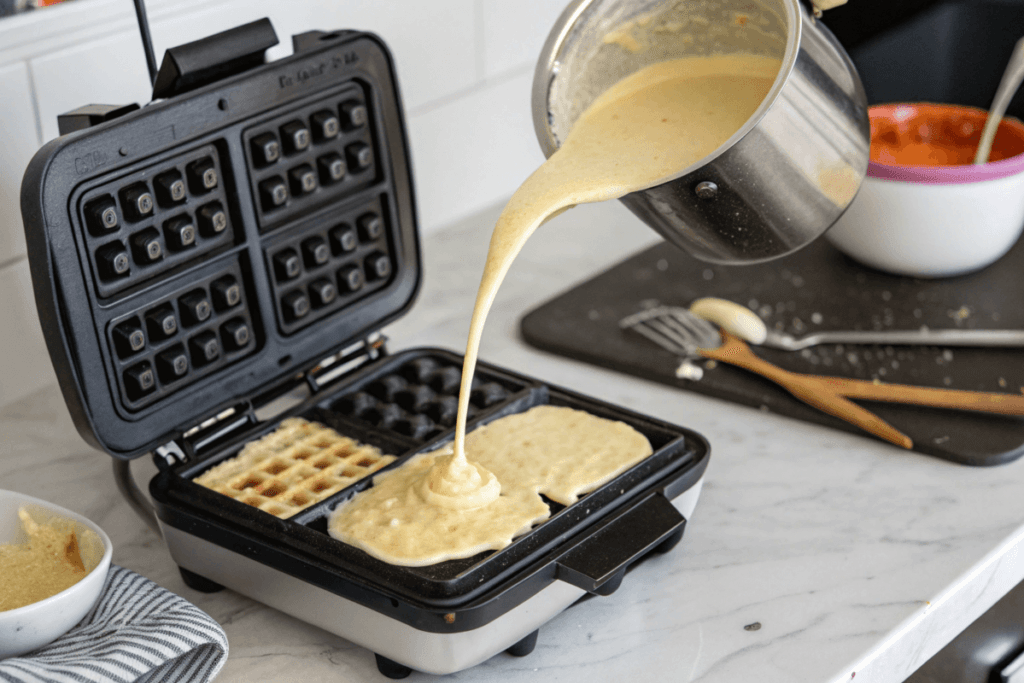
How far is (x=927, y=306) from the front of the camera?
59.7 inches

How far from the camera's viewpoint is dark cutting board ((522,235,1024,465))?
1.26m

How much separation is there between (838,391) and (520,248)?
1.58ft

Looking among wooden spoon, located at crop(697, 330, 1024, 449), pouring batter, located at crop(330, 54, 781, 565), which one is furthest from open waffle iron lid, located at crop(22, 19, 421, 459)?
wooden spoon, located at crop(697, 330, 1024, 449)

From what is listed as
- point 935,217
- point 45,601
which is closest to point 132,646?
point 45,601

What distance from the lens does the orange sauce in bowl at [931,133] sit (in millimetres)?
1659

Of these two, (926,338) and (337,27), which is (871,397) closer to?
(926,338)

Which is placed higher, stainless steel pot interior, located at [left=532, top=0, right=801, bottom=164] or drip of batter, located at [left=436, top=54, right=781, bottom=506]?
stainless steel pot interior, located at [left=532, top=0, right=801, bottom=164]

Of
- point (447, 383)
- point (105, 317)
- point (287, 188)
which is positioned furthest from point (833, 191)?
point (105, 317)

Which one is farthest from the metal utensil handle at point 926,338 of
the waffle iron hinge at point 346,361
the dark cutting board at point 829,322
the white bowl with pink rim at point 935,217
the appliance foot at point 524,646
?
the appliance foot at point 524,646

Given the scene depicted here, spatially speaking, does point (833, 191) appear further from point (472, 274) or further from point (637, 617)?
point (472, 274)

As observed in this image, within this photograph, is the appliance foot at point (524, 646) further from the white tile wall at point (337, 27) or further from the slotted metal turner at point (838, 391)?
the white tile wall at point (337, 27)

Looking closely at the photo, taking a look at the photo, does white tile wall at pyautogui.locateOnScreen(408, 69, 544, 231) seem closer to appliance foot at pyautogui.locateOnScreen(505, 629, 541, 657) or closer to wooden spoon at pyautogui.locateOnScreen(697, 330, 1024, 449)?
wooden spoon at pyautogui.locateOnScreen(697, 330, 1024, 449)

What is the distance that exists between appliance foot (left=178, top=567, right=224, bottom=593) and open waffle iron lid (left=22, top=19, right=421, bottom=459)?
124 millimetres

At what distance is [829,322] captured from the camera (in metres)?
1.49
